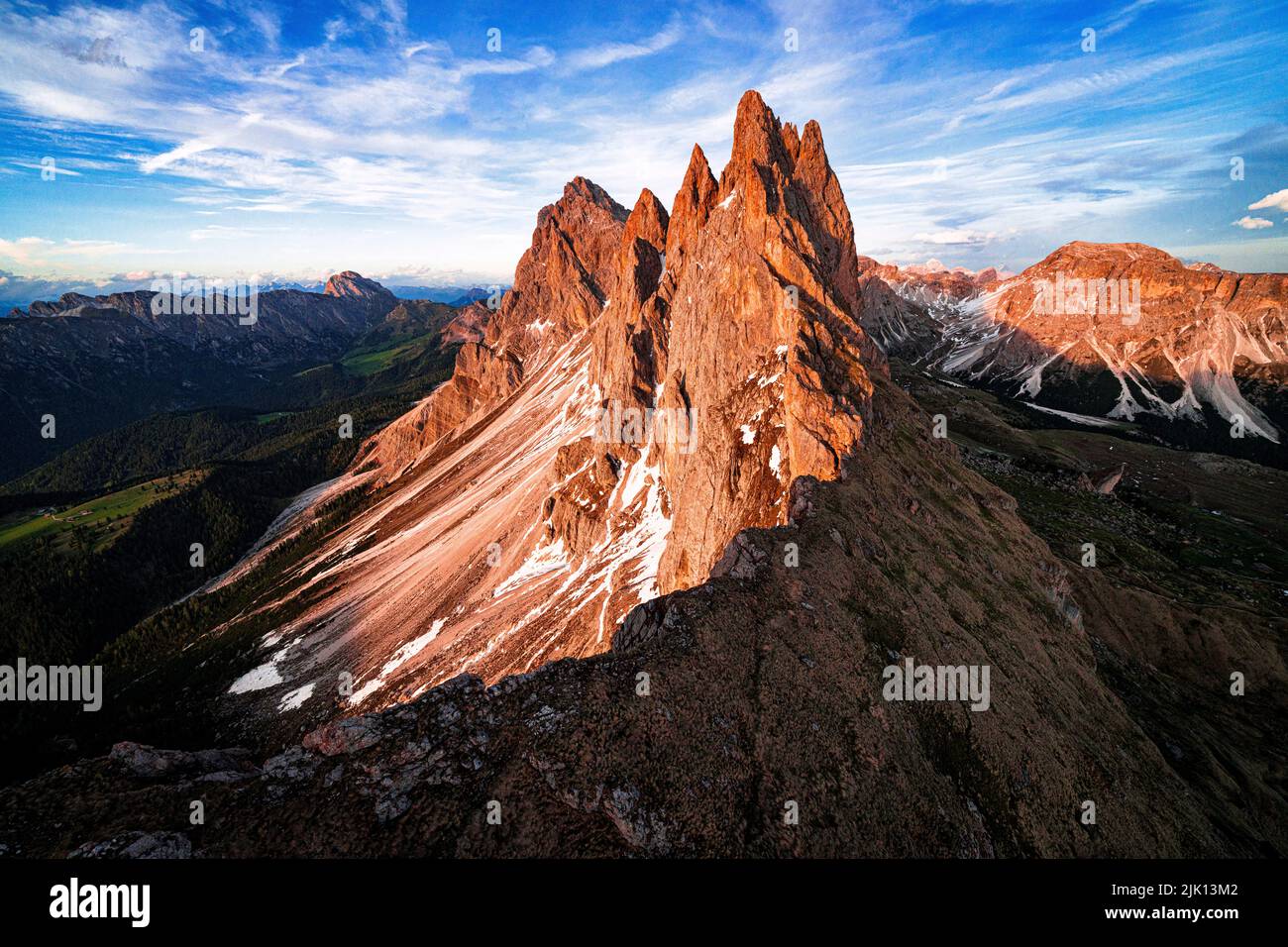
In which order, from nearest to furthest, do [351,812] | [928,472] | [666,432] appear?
[351,812] → [928,472] → [666,432]

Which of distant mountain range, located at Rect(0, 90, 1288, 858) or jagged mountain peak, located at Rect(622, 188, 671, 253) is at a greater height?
jagged mountain peak, located at Rect(622, 188, 671, 253)

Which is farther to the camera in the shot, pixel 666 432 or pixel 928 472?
pixel 666 432

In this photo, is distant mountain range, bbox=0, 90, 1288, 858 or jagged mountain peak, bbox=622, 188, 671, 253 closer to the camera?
distant mountain range, bbox=0, 90, 1288, 858

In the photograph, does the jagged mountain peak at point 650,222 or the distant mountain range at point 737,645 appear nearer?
the distant mountain range at point 737,645

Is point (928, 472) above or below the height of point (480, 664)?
above

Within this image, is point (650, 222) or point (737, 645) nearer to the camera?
point (737, 645)

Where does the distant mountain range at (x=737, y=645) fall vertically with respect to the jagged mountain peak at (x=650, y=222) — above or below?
below

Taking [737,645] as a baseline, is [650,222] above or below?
above
